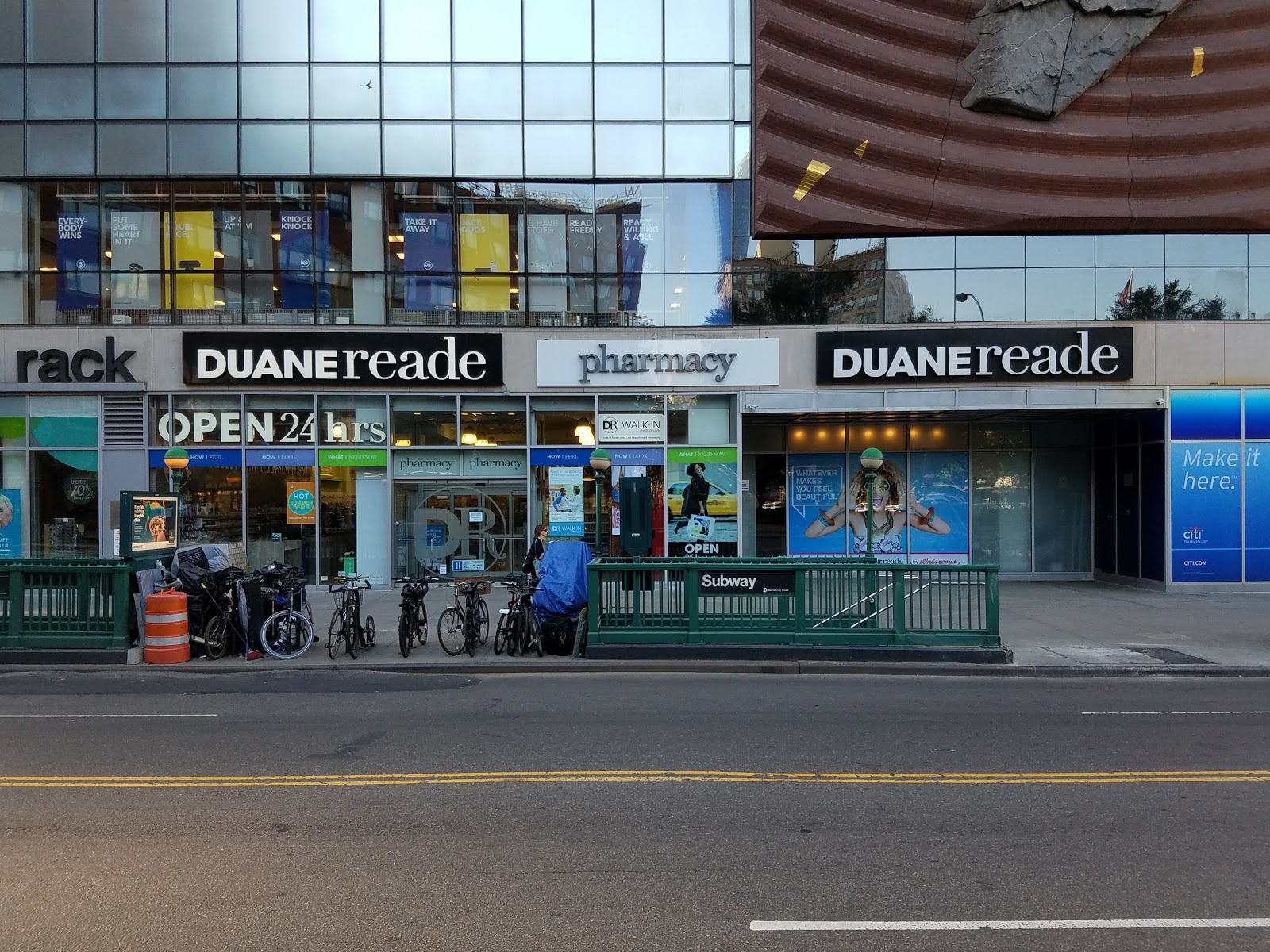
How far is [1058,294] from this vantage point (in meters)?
19.9

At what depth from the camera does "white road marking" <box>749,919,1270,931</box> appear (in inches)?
171

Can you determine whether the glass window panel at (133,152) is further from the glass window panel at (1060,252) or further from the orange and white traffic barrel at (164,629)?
the glass window panel at (1060,252)

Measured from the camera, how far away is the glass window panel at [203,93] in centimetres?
1959

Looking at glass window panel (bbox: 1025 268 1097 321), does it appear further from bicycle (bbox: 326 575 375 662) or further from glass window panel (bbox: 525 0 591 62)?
bicycle (bbox: 326 575 375 662)

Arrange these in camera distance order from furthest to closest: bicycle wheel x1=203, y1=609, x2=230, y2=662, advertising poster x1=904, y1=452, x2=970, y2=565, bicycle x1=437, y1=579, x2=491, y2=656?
advertising poster x1=904, y1=452, x2=970, y2=565
bicycle x1=437, y1=579, x2=491, y2=656
bicycle wheel x1=203, y1=609, x2=230, y2=662

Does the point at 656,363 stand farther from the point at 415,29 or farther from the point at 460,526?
the point at 415,29

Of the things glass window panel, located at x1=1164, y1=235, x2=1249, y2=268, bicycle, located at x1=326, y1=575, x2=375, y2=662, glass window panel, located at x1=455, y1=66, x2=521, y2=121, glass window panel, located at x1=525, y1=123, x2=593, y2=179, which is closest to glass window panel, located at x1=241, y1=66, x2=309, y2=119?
glass window panel, located at x1=455, y1=66, x2=521, y2=121

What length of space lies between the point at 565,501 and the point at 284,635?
8563 mm

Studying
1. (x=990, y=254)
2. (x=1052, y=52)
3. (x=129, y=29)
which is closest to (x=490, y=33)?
(x=129, y=29)

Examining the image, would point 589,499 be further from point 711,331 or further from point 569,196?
point 569,196

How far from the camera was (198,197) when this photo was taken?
19984 mm

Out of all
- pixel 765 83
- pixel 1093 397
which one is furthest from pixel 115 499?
pixel 1093 397

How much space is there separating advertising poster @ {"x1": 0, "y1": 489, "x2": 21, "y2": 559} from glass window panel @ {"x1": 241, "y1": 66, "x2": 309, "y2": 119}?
9217 mm

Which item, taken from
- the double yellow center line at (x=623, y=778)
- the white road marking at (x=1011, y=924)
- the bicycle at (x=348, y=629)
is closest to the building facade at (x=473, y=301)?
the bicycle at (x=348, y=629)
